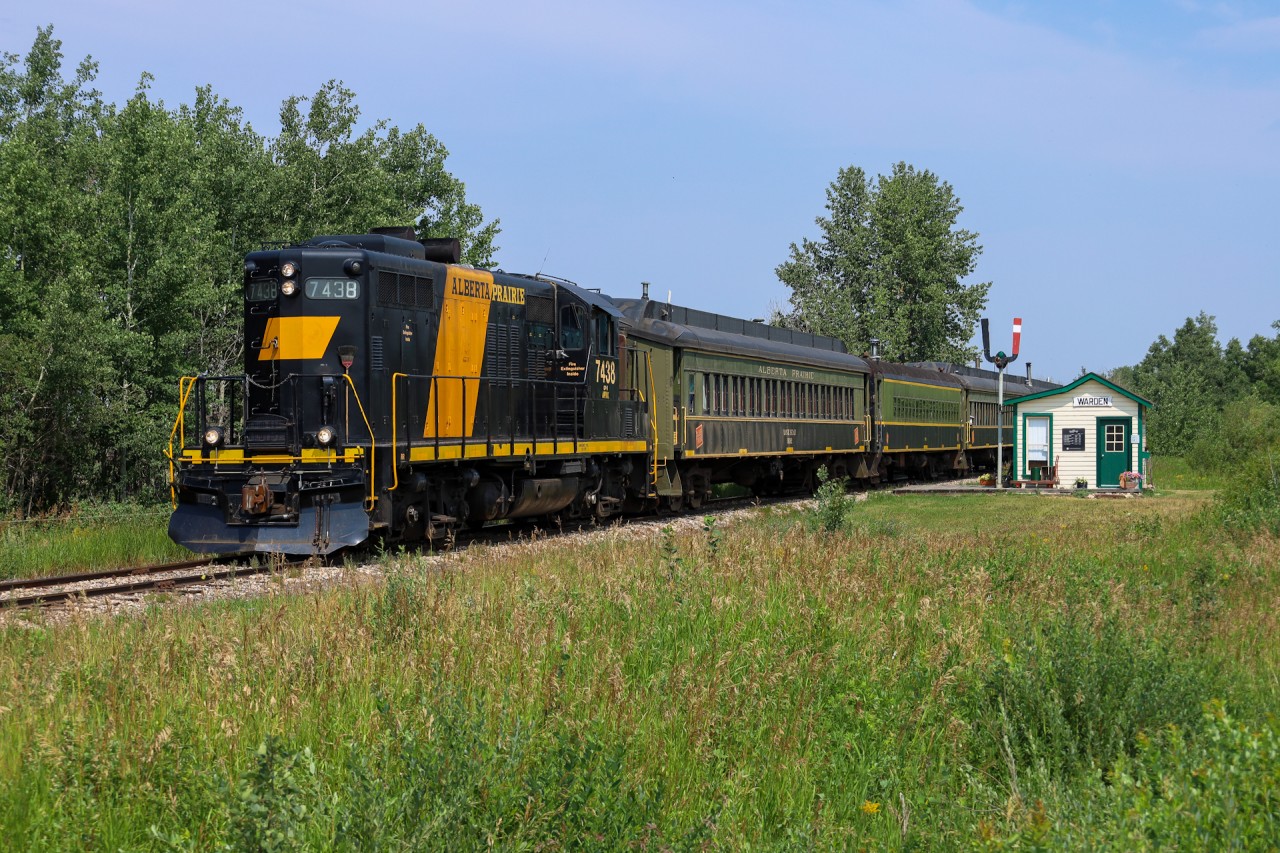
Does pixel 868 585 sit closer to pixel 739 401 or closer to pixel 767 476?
pixel 739 401

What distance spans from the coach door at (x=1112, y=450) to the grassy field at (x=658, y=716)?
21.9m

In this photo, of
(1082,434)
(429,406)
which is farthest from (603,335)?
(1082,434)

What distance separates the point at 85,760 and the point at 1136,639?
286 inches

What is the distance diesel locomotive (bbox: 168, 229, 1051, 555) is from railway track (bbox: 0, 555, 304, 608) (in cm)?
42

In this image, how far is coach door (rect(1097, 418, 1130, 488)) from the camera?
32.2 m

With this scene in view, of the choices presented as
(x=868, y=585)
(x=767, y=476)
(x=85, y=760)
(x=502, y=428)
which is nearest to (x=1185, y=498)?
(x=767, y=476)

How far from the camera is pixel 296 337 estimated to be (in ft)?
51.3

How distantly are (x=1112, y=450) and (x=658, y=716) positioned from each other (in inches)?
1144

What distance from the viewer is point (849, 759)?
6.70m

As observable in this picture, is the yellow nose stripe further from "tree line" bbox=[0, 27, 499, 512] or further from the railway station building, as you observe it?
the railway station building

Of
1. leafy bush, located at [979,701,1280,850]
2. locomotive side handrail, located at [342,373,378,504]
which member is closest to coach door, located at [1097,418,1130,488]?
locomotive side handrail, located at [342,373,378,504]

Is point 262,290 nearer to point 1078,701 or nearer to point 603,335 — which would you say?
point 603,335

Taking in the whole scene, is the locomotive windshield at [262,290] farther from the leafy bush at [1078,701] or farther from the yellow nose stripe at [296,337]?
the leafy bush at [1078,701]

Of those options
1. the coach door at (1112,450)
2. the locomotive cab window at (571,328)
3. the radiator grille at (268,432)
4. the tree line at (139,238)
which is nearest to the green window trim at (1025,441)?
the coach door at (1112,450)
